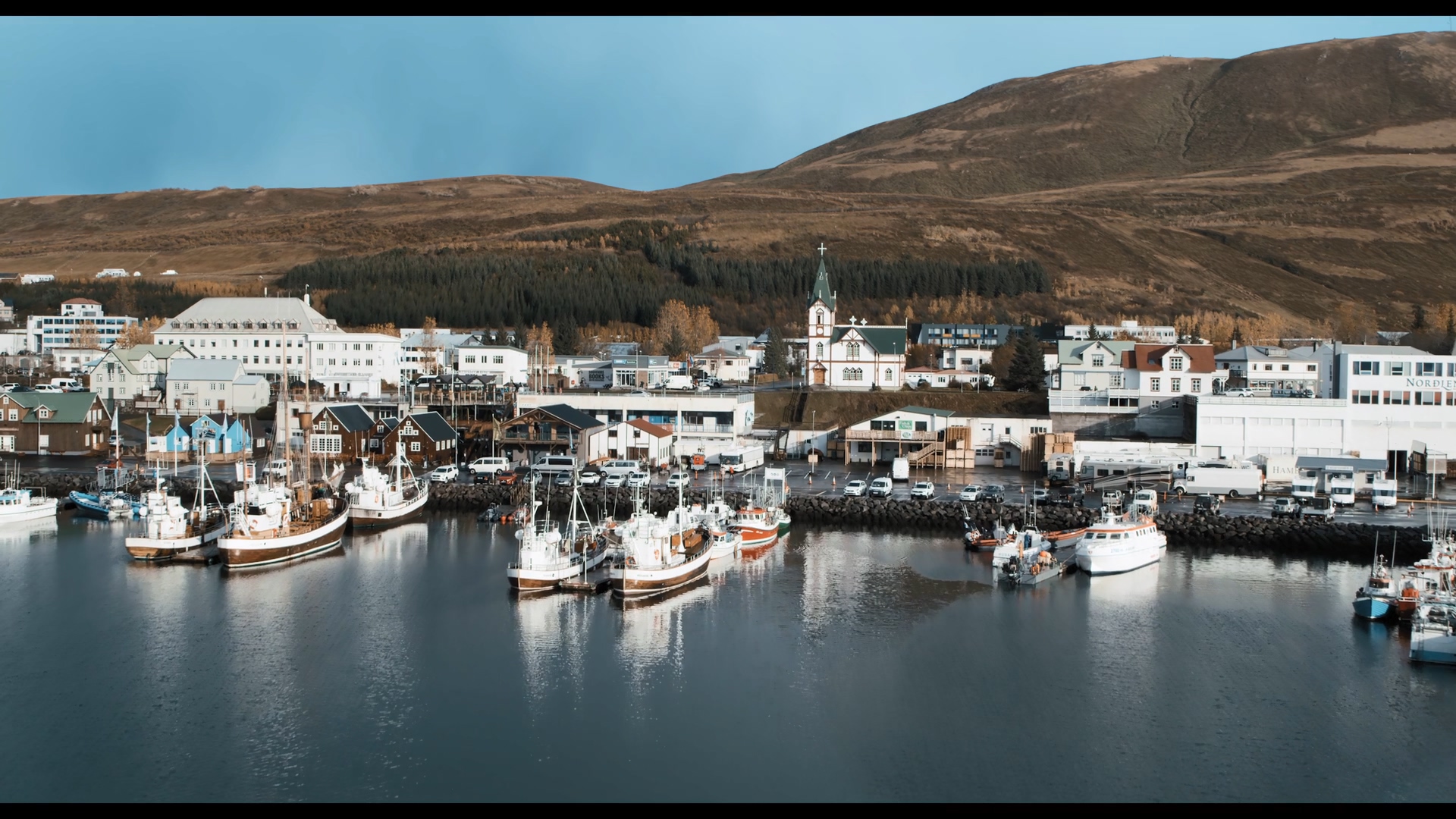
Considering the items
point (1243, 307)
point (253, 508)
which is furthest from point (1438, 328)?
point (253, 508)

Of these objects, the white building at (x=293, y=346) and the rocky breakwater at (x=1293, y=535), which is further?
the white building at (x=293, y=346)

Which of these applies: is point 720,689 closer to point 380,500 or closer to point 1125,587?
point 1125,587

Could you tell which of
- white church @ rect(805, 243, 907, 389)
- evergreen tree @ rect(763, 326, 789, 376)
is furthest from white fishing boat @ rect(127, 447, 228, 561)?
evergreen tree @ rect(763, 326, 789, 376)

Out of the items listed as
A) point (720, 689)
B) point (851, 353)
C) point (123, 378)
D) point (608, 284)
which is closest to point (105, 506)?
point (123, 378)

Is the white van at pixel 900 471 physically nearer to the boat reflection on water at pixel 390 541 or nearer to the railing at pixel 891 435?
the railing at pixel 891 435

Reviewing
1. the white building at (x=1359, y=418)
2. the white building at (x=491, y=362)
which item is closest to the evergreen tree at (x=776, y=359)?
the white building at (x=491, y=362)

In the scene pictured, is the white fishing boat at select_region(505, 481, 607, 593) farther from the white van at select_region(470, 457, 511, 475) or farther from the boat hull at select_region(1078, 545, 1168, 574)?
the white van at select_region(470, 457, 511, 475)
